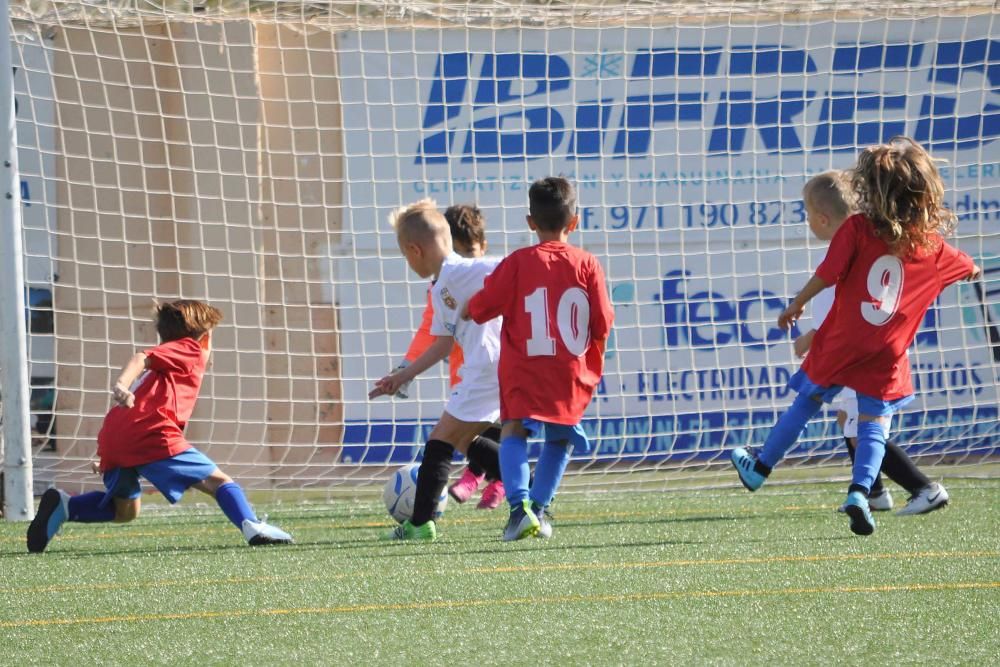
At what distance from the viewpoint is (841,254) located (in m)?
4.47

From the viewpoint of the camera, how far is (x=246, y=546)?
4.87 m

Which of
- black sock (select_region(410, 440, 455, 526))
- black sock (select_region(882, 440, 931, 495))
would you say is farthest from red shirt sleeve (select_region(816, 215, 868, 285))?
black sock (select_region(410, 440, 455, 526))

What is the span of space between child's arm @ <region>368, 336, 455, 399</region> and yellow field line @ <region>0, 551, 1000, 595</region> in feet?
2.89

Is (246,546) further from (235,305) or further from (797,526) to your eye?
(235,305)

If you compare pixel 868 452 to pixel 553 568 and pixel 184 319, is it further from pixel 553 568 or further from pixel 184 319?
pixel 184 319

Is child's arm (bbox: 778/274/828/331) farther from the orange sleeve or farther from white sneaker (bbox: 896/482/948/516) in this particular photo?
the orange sleeve

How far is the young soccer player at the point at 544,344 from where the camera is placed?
4.54 metres

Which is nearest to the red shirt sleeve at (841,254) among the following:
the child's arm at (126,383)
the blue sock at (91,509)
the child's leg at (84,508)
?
the child's arm at (126,383)

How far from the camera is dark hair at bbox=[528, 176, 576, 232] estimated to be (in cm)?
465

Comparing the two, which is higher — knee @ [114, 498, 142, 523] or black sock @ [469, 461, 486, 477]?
knee @ [114, 498, 142, 523]

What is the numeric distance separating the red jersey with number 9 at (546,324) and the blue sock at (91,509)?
56.4 inches

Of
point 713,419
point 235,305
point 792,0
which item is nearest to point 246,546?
point 235,305

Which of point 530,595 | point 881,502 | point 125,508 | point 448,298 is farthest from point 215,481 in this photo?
point 881,502

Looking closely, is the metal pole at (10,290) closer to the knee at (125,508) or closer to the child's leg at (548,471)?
the knee at (125,508)
